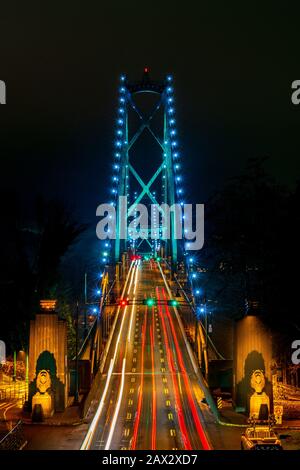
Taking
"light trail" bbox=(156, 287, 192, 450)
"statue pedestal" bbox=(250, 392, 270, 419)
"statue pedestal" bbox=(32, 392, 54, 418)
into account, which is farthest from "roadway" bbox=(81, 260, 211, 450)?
"statue pedestal" bbox=(250, 392, 270, 419)

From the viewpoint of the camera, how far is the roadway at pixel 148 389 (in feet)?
95.2

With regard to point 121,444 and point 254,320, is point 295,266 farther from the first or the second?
point 121,444

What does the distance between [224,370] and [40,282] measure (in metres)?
12.9

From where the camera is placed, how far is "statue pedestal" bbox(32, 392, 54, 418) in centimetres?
3284

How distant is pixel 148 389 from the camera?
133ft

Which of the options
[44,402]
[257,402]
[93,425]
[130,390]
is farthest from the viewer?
[130,390]

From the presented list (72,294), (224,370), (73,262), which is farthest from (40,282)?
(73,262)

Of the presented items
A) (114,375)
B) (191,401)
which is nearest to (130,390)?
(191,401)

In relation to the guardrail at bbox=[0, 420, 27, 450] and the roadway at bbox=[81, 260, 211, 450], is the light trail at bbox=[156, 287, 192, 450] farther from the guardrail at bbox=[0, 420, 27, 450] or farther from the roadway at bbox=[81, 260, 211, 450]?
the guardrail at bbox=[0, 420, 27, 450]

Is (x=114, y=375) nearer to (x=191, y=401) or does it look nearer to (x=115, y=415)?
(x=191, y=401)

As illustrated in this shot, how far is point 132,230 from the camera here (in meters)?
128

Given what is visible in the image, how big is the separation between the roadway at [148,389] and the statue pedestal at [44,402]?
75.0 inches

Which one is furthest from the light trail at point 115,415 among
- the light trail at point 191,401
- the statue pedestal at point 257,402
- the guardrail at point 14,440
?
the statue pedestal at point 257,402

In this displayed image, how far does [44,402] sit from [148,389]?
855 centimetres
